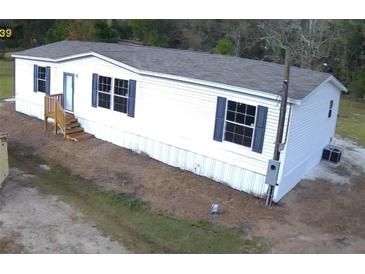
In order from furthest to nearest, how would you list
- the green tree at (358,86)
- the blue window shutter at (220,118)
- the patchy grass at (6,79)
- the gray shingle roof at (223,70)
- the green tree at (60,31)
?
the green tree at (60,31) → the green tree at (358,86) → the patchy grass at (6,79) → the blue window shutter at (220,118) → the gray shingle roof at (223,70)

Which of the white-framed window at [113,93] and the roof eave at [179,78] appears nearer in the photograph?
the roof eave at [179,78]

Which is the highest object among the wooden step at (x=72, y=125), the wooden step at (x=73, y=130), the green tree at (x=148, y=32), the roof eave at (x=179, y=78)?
the green tree at (x=148, y=32)

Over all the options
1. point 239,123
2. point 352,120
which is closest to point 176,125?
point 239,123

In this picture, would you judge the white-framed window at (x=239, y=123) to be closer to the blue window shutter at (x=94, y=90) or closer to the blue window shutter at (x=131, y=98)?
the blue window shutter at (x=131, y=98)

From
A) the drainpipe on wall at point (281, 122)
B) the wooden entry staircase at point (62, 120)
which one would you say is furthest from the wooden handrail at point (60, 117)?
the drainpipe on wall at point (281, 122)

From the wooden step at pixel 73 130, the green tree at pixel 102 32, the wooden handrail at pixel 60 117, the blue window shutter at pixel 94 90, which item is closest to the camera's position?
the blue window shutter at pixel 94 90

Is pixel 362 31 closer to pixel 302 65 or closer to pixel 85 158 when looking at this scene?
pixel 302 65
